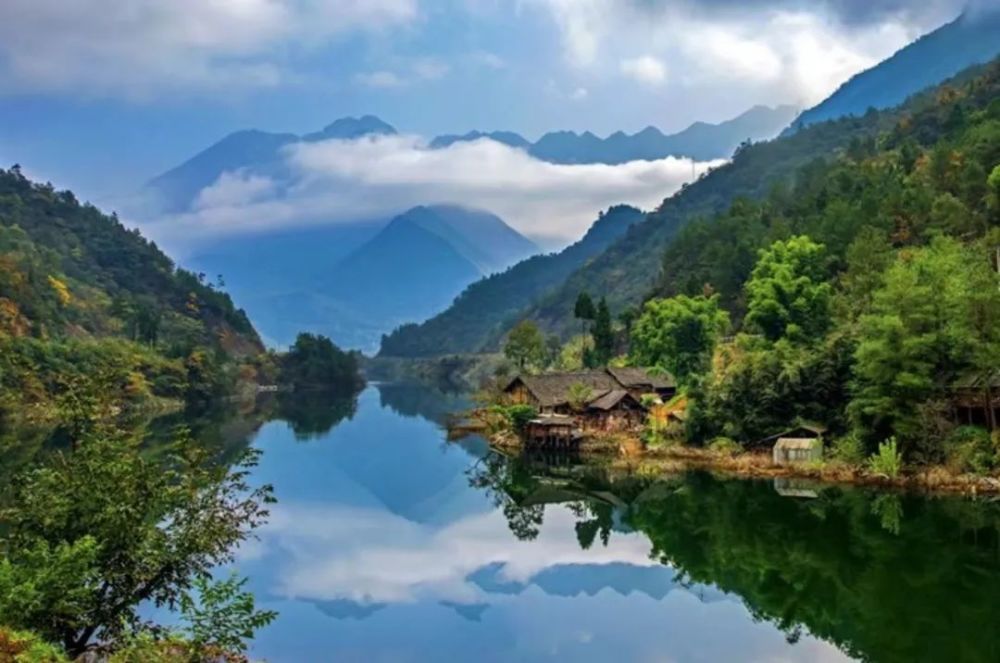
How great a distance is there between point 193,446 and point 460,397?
83853 millimetres

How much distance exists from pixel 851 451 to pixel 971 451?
4.19m

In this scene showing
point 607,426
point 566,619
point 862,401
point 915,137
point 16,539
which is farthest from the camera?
point 915,137

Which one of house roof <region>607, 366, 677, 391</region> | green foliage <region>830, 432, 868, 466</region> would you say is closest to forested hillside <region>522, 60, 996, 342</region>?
house roof <region>607, 366, 677, 391</region>

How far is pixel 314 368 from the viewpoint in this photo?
117 meters

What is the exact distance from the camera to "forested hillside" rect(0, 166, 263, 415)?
71438mm

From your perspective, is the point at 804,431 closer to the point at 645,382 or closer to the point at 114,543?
the point at 645,382

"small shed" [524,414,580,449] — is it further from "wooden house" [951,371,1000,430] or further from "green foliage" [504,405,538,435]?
"wooden house" [951,371,1000,430]

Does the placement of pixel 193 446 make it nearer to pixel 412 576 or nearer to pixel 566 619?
pixel 566 619

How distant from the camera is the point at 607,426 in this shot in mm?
47375

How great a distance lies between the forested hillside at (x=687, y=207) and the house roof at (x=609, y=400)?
3048 inches

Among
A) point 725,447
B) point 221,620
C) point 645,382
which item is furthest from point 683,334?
point 221,620

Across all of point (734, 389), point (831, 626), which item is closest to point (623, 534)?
point (831, 626)

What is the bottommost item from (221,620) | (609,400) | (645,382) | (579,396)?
(221,620)

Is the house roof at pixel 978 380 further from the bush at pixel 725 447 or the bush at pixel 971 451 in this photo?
the bush at pixel 725 447
